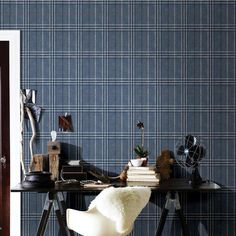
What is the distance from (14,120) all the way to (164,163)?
1.36 m

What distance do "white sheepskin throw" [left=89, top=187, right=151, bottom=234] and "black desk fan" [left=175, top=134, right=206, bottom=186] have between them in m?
0.74

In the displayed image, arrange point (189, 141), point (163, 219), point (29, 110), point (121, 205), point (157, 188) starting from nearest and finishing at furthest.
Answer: point (121, 205), point (157, 188), point (163, 219), point (189, 141), point (29, 110)

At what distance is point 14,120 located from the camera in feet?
14.8

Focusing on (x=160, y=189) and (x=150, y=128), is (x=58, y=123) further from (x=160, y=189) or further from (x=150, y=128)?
(x=160, y=189)

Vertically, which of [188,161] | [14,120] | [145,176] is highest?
[14,120]

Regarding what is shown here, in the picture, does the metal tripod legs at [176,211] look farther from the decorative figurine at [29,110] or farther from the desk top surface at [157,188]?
the decorative figurine at [29,110]

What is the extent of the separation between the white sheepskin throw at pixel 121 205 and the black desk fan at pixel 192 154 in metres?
0.74

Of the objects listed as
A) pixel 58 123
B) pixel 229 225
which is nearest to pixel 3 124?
pixel 58 123

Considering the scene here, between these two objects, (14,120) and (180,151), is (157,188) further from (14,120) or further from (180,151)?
(14,120)

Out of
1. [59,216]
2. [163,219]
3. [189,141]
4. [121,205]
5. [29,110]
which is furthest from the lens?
[29,110]

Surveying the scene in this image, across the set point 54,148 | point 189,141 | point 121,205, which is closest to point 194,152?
point 189,141

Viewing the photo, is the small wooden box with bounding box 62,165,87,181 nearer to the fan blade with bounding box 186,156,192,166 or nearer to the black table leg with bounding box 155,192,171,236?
the black table leg with bounding box 155,192,171,236

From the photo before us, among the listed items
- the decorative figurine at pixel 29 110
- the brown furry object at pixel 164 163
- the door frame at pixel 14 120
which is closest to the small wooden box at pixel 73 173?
the decorative figurine at pixel 29 110

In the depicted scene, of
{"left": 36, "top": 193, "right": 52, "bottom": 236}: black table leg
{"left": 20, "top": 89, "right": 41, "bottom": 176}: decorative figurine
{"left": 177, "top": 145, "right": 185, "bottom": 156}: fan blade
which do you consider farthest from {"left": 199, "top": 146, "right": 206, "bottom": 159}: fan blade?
{"left": 20, "top": 89, "right": 41, "bottom": 176}: decorative figurine
